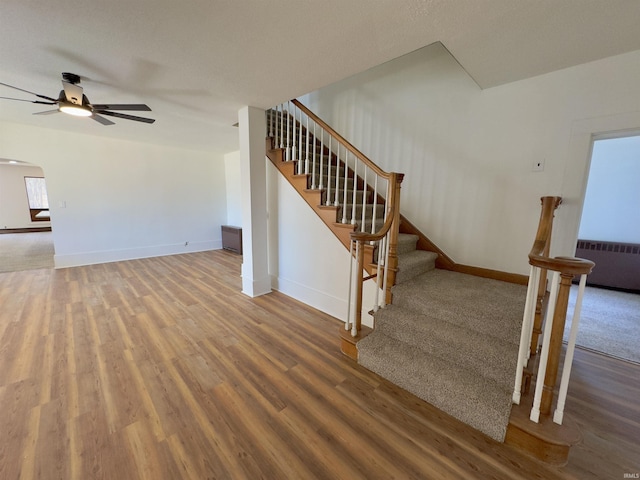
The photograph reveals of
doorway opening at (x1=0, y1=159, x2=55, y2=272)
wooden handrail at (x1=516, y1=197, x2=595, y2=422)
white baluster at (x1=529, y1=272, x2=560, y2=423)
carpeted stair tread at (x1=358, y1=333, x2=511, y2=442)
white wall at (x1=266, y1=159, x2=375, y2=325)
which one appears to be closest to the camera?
wooden handrail at (x1=516, y1=197, x2=595, y2=422)

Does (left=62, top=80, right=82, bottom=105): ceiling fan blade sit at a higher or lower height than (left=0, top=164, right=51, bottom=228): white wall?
higher

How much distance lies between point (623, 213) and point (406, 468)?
5493 millimetres

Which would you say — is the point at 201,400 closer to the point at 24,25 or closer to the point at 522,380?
the point at 522,380

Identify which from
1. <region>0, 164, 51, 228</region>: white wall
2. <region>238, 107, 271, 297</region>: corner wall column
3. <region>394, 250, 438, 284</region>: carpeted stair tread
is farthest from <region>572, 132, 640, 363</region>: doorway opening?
<region>0, 164, 51, 228</region>: white wall

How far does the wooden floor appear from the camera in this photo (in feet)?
4.14

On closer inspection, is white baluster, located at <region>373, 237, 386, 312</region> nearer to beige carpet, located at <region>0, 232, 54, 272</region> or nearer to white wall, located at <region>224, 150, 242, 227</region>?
white wall, located at <region>224, 150, 242, 227</region>

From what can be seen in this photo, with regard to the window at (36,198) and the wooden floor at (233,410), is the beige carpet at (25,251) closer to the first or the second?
the window at (36,198)

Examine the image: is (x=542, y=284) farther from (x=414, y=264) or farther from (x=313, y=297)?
(x=313, y=297)

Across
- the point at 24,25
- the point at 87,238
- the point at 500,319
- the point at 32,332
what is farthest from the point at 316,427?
the point at 87,238

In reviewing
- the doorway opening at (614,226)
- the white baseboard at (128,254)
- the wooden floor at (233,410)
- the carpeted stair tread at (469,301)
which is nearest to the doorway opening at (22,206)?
the white baseboard at (128,254)

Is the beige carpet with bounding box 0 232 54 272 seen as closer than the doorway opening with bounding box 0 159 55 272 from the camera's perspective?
Yes

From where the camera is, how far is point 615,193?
404 cm

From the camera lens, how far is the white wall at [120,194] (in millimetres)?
4355

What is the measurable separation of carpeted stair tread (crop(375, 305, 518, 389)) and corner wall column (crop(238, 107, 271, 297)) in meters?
1.85
